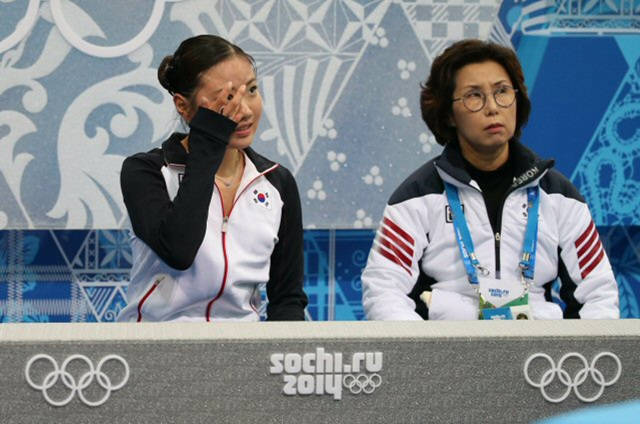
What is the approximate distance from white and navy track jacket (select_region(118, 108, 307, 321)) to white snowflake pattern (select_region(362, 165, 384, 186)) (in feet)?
4.46

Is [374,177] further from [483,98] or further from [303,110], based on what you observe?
[483,98]

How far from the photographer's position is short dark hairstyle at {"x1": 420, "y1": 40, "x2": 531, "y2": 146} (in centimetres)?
276

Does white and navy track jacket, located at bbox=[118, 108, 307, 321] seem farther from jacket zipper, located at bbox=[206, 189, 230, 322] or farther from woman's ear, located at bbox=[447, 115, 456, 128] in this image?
woman's ear, located at bbox=[447, 115, 456, 128]

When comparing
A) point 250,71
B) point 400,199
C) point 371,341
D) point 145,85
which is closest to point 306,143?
point 145,85

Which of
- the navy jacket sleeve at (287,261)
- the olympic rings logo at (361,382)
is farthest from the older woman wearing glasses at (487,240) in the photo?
the olympic rings logo at (361,382)

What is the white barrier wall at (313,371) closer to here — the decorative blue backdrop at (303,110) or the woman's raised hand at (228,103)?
the woman's raised hand at (228,103)

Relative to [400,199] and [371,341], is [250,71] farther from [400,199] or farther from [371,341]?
[371,341]

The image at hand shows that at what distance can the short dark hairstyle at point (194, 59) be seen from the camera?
2344mm

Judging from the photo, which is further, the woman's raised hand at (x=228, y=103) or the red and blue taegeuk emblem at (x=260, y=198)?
the red and blue taegeuk emblem at (x=260, y=198)

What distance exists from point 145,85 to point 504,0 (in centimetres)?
136

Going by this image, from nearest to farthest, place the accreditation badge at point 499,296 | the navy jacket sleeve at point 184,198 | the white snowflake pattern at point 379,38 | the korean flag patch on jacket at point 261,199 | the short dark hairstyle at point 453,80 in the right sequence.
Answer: the navy jacket sleeve at point 184,198 < the korean flag patch on jacket at point 261,199 < the accreditation badge at point 499,296 < the short dark hairstyle at point 453,80 < the white snowflake pattern at point 379,38

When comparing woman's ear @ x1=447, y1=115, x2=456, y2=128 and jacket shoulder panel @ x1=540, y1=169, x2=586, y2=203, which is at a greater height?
woman's ear @ x1=447, y1=115, x2=456, y2=128

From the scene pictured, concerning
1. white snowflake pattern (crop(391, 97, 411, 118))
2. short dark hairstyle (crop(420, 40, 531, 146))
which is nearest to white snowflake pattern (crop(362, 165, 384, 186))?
white snowflake pattern (crop(391, 97, 411, 118))

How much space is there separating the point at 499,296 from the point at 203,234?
0.79 m
